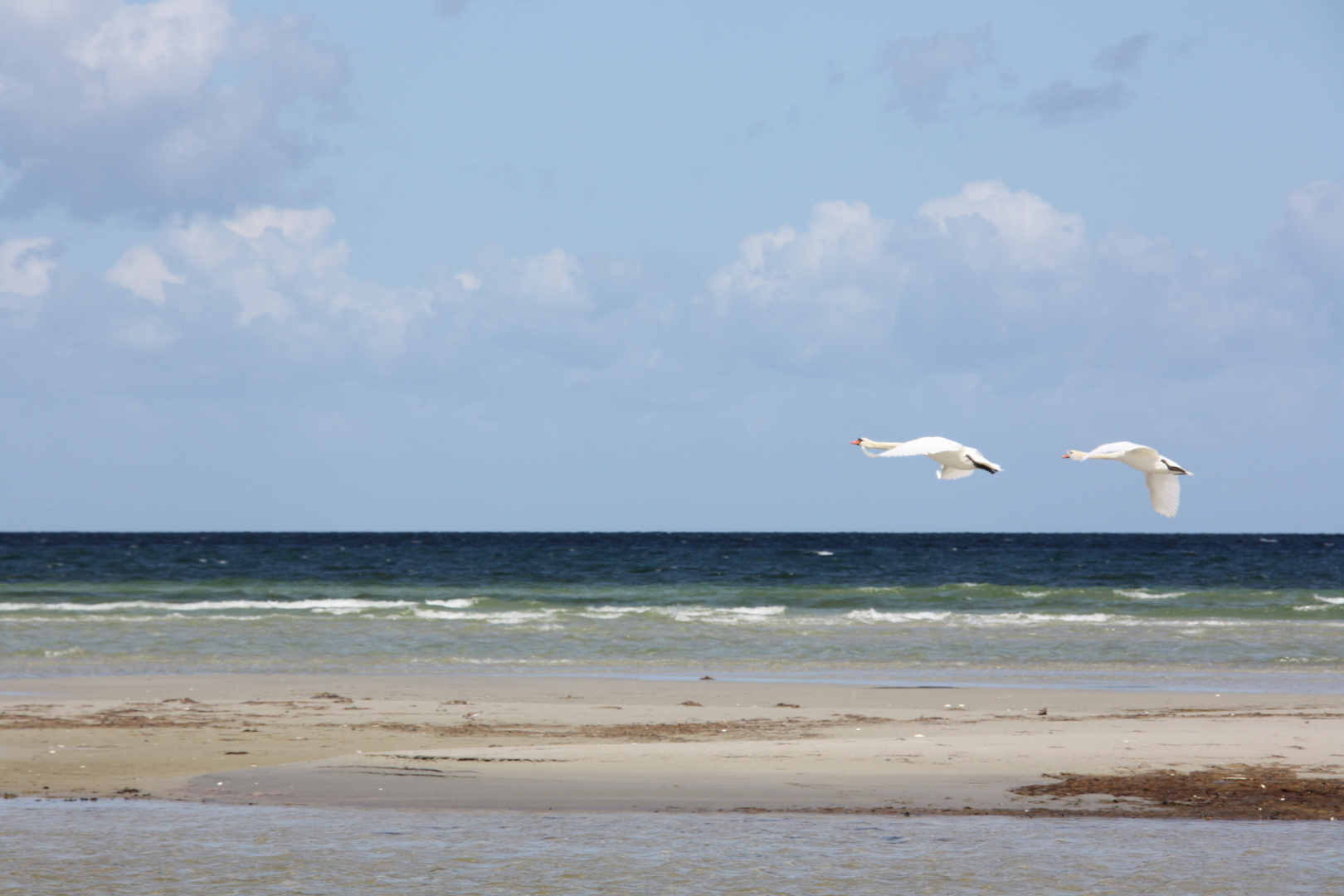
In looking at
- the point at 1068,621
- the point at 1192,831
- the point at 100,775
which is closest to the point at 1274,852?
the point at 1192,831

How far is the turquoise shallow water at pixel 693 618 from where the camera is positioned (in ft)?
61.6

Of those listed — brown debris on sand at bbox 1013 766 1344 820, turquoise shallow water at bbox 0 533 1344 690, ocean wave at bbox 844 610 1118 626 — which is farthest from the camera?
ocean wave at bbox 844 610 1118 626

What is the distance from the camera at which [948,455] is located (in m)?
13.1

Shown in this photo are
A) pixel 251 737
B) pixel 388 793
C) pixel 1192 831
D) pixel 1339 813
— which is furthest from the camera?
pixel 251 737

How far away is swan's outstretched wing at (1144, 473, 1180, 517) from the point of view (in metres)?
13.1

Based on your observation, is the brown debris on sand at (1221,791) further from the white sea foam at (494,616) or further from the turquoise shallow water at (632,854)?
the white sea foam at (494,616)

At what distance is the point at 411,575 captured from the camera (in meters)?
42.9

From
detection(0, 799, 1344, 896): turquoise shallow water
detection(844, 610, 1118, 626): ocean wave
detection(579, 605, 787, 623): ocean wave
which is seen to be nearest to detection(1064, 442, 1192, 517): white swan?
detection(0, 799, 1344, 896): turquoise shallow water

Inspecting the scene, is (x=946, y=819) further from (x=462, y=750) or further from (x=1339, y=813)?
(x=462, y=750)

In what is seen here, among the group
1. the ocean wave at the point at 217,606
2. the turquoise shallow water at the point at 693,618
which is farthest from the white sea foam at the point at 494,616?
the ocean wave at the point at 217,606

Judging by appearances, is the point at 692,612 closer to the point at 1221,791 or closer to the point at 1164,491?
the point at 1164,491

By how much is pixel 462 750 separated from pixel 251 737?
2061mm

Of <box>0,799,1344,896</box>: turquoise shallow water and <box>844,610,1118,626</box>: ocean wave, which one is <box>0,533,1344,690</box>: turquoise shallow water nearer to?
<box>844,610,1118,626</box>: ocean wave

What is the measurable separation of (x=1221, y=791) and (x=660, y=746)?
409 centimetres
